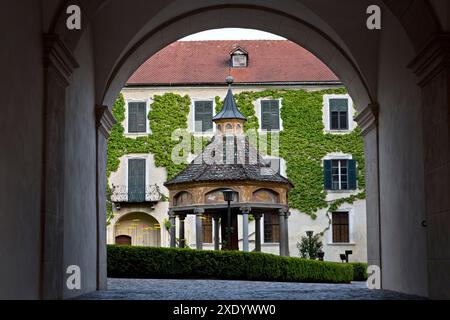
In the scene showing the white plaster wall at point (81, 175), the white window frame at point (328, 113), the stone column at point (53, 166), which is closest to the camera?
the stone column at point (53, 166)

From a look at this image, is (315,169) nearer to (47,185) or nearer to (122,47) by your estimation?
(122,47)

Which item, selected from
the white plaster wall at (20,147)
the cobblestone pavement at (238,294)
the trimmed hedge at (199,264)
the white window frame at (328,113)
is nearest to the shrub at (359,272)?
the trimmed hedge at (199,264)

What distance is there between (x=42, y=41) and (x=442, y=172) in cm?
454

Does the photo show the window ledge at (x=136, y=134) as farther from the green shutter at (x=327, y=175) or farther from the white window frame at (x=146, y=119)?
the green shutter at (x=327, y=175)

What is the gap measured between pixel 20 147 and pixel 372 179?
22.1ft

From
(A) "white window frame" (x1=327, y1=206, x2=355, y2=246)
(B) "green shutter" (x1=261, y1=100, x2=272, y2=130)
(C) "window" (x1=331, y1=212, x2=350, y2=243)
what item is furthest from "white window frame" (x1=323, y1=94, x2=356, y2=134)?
(C) "window" (x1=331, y1=212, x2=350, y2=243)

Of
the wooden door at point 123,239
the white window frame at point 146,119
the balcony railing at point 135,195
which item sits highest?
the white window frame at point 146,119

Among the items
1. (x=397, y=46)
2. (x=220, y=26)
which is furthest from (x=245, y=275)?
(x=397, y=46)

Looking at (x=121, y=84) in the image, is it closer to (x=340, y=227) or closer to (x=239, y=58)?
(x=340, y=227)

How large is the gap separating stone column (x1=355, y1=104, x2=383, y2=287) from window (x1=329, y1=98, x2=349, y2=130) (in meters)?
24.6

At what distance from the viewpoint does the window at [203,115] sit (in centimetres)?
3784

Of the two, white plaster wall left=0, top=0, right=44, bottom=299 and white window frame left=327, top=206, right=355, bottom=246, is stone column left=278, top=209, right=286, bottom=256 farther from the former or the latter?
white plaster wall left=0, top=0, right=44, bottom=299

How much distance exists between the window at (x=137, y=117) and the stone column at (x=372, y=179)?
25.3 meters

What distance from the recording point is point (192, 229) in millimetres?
36375
